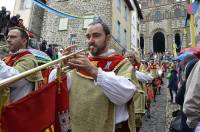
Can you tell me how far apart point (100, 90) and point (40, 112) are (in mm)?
618

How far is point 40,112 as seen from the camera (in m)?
2.36

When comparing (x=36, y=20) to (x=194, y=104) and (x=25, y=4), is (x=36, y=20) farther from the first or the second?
(x=194, y=104)

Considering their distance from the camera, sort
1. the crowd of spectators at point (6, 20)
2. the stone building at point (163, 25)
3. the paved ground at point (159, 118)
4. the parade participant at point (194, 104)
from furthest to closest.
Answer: the stone building at point (163, 25) < the crowd of spectators at point (6, 20) < the paved ground at point (159, 118) < the parade participant at point (194, 104)

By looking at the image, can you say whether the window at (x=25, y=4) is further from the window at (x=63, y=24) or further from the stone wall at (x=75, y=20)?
the window at (x=63, y=24)

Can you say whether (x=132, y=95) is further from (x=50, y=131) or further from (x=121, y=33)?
(x=121, y=33)

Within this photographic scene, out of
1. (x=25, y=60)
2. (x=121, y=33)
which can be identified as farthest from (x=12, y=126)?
(x=121, y=33)

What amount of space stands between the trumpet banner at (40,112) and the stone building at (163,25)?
51604mm

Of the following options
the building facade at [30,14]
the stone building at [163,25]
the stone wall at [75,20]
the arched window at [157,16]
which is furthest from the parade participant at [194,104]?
the arched window at [157,16]

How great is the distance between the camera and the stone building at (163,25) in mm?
53906

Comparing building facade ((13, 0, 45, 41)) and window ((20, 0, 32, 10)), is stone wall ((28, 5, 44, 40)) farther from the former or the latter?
window ((20, 0, 32, 10))

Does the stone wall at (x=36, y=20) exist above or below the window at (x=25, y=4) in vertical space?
below

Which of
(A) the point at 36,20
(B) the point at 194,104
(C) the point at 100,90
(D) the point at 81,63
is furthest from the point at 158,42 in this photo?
(D) the point at 81,63

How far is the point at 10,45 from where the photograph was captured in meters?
3.92

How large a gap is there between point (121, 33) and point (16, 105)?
69.4ft
